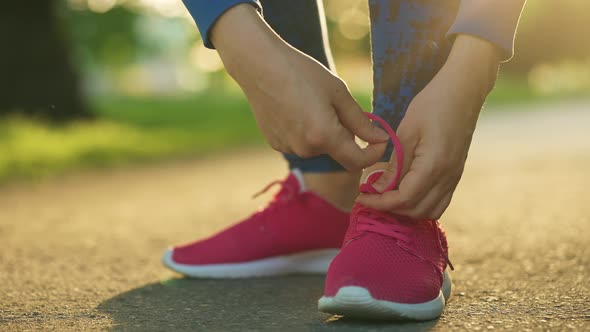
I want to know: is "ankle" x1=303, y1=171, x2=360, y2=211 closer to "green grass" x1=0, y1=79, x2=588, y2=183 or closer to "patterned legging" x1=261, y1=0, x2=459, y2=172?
"patterned legging" x1=261, y1=0, x2=459, y2=172

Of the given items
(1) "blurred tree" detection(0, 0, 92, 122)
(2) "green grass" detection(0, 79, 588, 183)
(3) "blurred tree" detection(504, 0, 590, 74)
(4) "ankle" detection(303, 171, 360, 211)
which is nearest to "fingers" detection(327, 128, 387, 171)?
(4) "ankle" detection(303, 171, 360, 211)

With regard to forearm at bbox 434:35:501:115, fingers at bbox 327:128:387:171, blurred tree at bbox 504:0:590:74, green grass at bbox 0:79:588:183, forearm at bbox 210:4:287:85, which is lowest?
blurred tree at bbox 504:0:590:74

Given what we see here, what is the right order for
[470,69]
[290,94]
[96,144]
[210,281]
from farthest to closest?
1. [96,144]
2. [210,281]
3. [470,69]
4. [290,94]

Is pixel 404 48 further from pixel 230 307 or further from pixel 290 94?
pixel 230 307

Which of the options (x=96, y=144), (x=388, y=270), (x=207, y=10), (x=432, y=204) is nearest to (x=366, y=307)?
(x=388, y=270)

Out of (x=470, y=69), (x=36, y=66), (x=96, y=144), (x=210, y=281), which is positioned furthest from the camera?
(x=36, y=66)

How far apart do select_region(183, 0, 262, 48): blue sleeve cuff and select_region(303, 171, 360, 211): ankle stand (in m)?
0.65

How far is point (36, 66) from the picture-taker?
8219 millimetres

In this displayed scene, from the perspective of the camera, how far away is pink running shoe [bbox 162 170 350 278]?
194 centimetres

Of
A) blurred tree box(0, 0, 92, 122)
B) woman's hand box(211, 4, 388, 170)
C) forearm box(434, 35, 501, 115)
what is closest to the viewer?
woman's hand box(211, 4, 388, 170)

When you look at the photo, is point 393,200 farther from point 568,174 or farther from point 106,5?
point 106,5

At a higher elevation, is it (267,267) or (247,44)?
(247,44)

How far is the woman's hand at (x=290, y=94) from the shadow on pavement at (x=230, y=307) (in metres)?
0.31

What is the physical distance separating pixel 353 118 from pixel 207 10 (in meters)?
0.31
